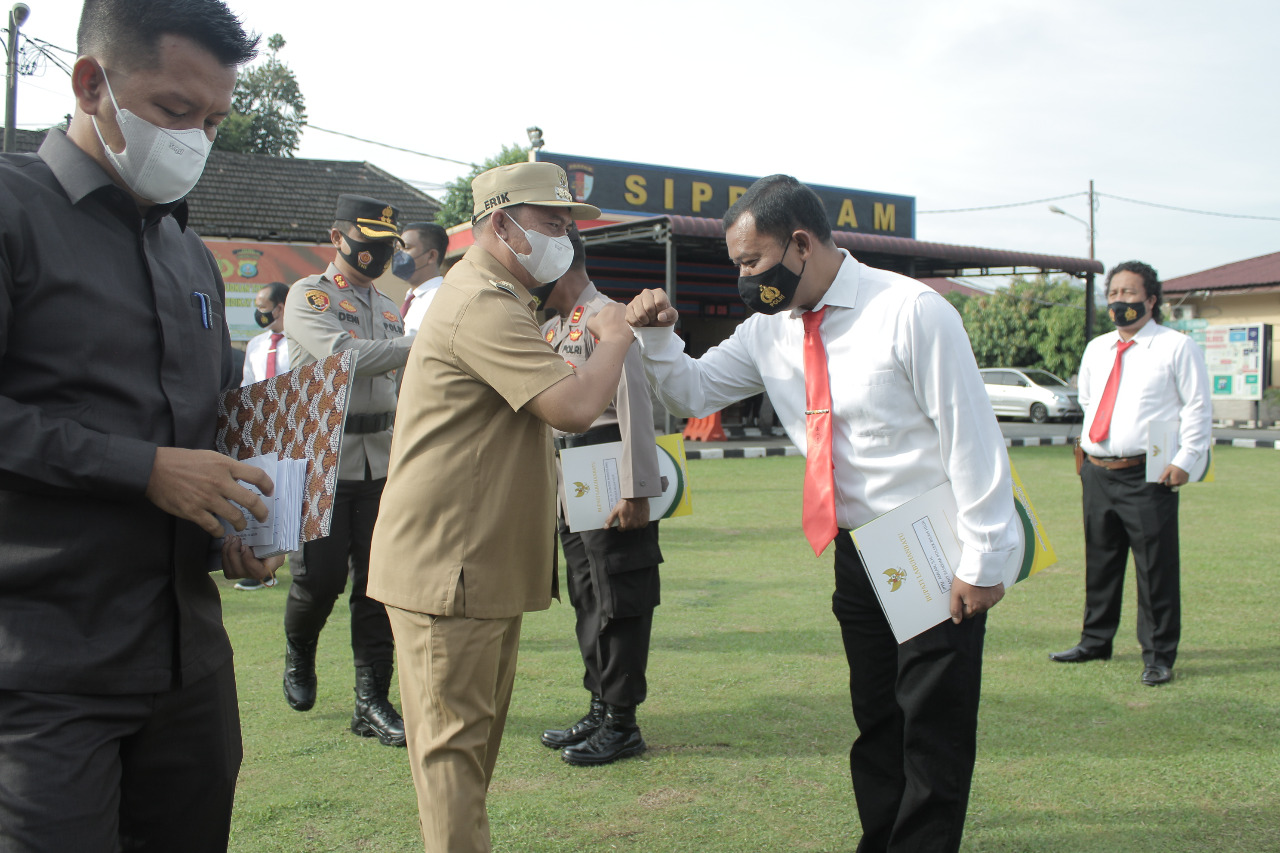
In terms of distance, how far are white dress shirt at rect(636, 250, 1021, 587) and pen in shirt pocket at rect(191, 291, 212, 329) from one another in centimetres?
140

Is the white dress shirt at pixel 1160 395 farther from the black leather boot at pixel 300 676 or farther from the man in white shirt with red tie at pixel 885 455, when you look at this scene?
the black leather boot at pixel 300 676

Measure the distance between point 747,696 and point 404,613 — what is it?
241cm

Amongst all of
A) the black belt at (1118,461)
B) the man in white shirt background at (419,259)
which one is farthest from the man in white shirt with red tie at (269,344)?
the black belt at (1118,461)

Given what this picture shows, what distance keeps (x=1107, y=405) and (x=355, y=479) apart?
13.3 feet

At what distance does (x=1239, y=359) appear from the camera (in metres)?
25.2

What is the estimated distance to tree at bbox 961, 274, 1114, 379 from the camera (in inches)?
1214

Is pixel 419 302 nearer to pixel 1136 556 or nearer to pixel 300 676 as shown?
pixel 300 676

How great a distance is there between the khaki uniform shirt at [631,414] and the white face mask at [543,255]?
1120 mm

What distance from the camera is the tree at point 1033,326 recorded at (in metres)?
30.8

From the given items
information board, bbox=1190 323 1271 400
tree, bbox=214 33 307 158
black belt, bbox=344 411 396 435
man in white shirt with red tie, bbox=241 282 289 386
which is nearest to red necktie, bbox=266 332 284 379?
man in white shirt with red tie, bbox=241 282 289 386

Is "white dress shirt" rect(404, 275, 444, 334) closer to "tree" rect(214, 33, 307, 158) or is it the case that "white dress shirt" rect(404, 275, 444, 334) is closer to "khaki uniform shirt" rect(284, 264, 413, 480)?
"khaki uniform shirt" rect(284, 264, 413, 480)

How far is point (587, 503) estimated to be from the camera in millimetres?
3949

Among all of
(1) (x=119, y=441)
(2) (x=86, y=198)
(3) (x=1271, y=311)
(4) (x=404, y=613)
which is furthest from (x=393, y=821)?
(3) (x=1271, y=311)

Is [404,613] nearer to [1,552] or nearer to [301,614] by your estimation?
[1,552]
